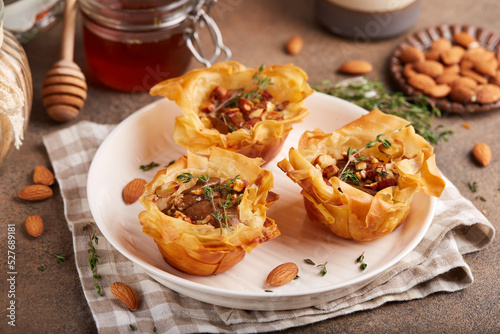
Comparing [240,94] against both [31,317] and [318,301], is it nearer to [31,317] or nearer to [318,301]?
[318,301]

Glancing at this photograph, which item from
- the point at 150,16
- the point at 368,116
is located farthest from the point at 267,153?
the point at 150,16

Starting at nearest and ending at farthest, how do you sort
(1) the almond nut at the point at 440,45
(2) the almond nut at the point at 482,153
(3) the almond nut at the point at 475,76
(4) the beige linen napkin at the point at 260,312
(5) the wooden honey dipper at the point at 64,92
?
(4) the beige linen napkin at the point at 260,312, (2) the almond nut at the point at 482,153, (5) the wooden honey dipper at the point at 64,92, (3) the almond nut at the point at 475,76, (1) the almond nut at the point at 440,45

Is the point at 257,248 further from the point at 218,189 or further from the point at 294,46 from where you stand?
the point at 294,46

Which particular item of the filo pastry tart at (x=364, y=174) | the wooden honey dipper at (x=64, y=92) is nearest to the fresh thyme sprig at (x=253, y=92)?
the filo pastry tart at (x=364, y=174)

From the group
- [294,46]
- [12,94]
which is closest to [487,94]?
[294,46]

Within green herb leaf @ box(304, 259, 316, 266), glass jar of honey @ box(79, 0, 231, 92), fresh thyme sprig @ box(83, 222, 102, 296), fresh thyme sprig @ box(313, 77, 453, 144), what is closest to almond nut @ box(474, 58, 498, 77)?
fresh thyme sprig @ box(313, 77, 453, 144)

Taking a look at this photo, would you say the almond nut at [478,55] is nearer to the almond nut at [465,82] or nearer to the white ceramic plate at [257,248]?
the almond nut at [465,82]
